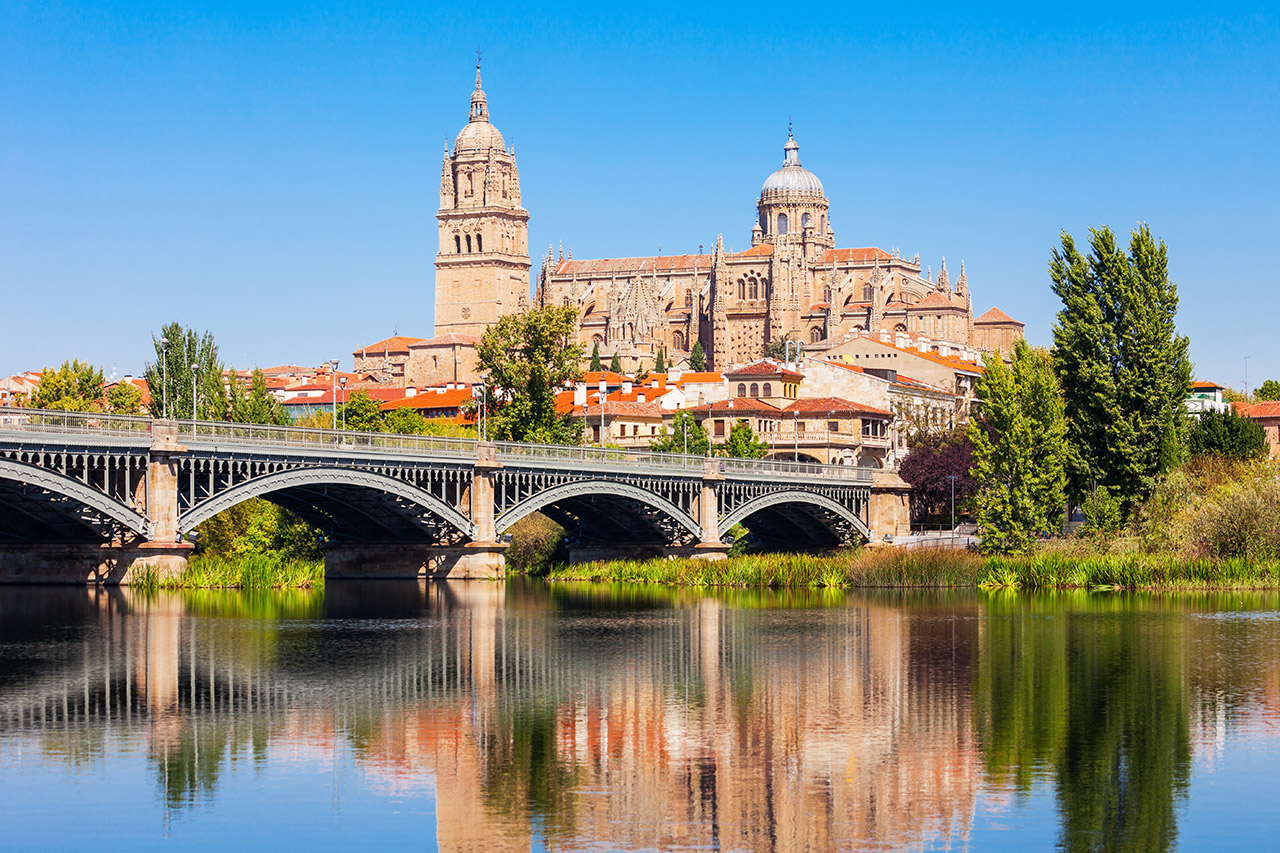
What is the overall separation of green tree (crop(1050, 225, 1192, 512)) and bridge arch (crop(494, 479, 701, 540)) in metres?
17.6

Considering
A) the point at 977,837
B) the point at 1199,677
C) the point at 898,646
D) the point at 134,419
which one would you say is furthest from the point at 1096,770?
the point at 134,419

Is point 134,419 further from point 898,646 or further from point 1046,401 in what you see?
point 1046,401

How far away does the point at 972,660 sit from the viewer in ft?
124

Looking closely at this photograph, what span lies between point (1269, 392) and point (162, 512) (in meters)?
133

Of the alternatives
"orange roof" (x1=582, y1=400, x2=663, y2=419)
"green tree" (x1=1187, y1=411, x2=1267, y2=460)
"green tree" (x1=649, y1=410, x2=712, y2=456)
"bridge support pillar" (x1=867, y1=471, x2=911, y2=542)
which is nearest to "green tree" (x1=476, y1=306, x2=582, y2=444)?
"green tree" (x1=649, y1=410, x2=712, y2=456)

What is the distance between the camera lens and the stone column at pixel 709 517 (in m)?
78.2

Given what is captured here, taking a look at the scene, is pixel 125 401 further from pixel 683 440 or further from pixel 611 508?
pixel 611 508

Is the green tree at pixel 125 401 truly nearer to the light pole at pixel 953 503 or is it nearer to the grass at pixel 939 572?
the grass at pixel 939 572

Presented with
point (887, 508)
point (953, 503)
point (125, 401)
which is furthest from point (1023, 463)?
point (125, 401)

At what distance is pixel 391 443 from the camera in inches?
2682

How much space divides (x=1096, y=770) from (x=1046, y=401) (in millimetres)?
45371

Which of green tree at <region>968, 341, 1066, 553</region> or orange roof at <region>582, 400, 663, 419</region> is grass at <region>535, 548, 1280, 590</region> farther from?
orange roof at <region>582, 400, 663, 419</region>

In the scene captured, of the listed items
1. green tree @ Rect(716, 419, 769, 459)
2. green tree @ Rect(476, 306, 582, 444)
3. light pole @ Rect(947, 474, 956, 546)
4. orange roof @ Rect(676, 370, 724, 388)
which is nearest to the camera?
light pole @ Rect(947, 474, 956, 546)

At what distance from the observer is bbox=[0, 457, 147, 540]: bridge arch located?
5028 centimetres
